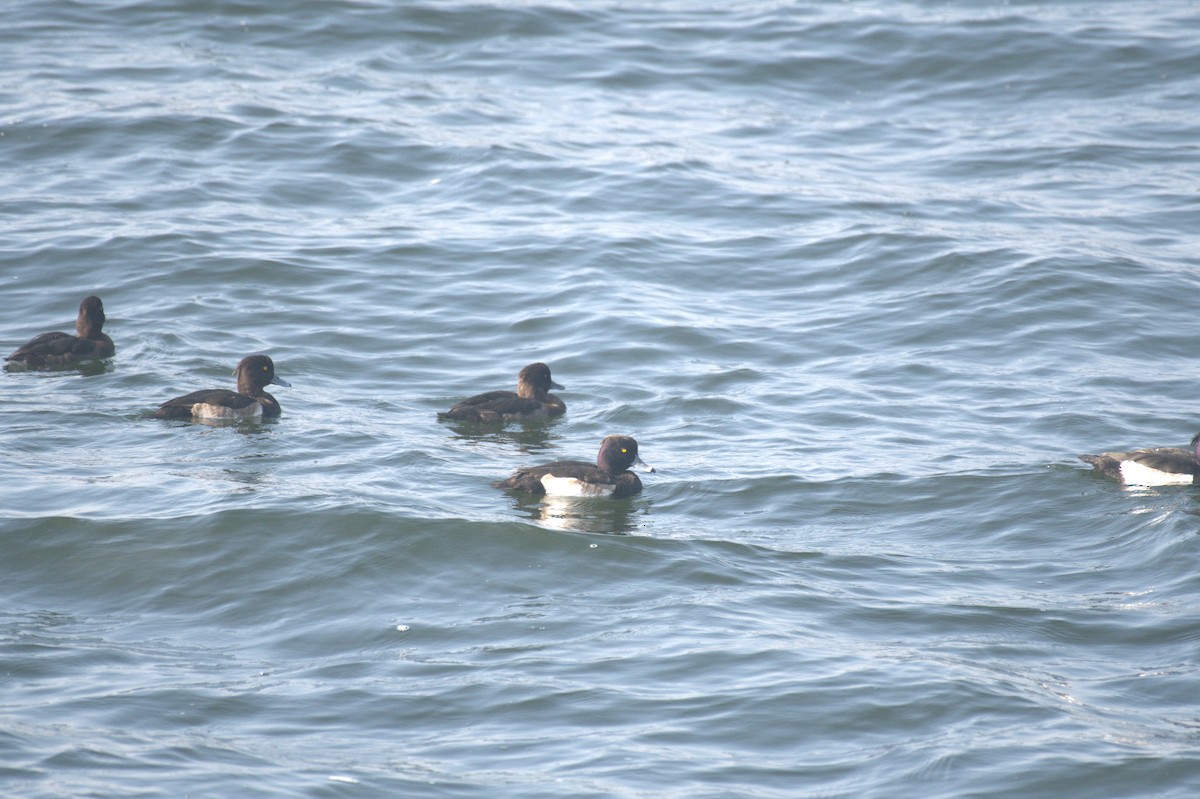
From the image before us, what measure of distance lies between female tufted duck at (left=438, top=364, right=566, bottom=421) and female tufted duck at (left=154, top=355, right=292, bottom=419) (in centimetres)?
170

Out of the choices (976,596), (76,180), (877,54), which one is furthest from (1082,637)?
(877,54)

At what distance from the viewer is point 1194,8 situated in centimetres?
2648

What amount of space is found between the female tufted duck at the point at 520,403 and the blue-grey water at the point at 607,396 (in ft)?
0.54

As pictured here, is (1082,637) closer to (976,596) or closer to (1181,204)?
(976,596)

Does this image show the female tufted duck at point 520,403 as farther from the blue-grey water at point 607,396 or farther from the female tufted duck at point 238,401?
the female tufted duck at point 238,401

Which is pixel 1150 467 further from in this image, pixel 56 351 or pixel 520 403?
pixel 56 351

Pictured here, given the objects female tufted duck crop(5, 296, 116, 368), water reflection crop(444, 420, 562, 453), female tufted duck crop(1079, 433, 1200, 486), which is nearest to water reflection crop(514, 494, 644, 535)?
water reflection crop(444, 420, 562, 453)

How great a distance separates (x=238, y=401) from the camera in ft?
42.0

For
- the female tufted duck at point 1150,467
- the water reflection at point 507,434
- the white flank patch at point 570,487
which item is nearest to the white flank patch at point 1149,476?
the female tufted duck at point 1150,467

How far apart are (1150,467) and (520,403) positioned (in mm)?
5676

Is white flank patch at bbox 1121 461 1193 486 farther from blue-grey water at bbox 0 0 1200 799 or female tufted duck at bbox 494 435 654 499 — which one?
female tufted duck at bbox 494 435 654 499

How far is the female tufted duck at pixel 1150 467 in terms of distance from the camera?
11.5m

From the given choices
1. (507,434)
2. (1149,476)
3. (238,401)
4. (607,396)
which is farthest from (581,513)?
(1149,476)

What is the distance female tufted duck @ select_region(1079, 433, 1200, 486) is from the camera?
37.9 feet
